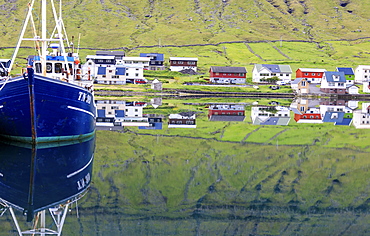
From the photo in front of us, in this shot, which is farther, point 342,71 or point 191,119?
point 342,71

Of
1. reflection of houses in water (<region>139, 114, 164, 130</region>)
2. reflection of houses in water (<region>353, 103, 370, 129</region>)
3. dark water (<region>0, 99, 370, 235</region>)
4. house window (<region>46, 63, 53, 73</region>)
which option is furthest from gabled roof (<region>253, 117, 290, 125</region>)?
house window (<region>46, 63, 53, 73</region>)

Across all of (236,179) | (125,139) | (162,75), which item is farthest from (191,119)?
(162,75)

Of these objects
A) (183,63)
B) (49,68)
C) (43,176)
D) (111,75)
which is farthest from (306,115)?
(183,63)

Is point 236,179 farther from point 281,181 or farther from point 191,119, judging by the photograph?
point 191,119

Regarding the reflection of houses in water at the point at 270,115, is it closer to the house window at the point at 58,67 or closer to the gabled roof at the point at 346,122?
the gabled roof at the point at 346,122

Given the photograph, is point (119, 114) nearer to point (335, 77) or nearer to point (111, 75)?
point (111, 75)

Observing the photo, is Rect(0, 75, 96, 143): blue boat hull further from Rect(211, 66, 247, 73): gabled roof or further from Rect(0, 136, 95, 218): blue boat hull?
Rect(211, 66, 247, 73): gabled roof

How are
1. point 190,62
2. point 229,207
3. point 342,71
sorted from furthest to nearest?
1. point 190,62
2. point 342,71
3. point 229,207

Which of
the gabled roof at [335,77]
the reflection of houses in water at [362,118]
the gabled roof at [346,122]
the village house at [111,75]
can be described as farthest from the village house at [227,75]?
the gabled roof at [346,122]
